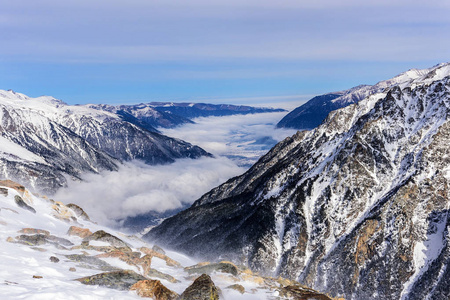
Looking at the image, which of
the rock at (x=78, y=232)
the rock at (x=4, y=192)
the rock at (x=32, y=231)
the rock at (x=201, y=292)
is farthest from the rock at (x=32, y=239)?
the rock at (x=201, y=292)

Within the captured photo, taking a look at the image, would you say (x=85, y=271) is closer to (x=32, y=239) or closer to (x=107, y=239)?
(x=32, y=239)

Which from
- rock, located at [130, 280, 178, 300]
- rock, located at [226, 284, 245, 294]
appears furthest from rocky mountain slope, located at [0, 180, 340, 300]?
rock, located at [226, 284, 245, 294]

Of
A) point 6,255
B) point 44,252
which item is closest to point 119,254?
point 44,252

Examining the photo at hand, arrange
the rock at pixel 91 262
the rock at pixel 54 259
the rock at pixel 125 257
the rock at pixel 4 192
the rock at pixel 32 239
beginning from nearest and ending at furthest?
the rock at pixel 54 259 → the rock at pixel 91 262 → the rock at pixel 32 239 → the rock at pixel 125 257 → the rock at pixel 4 192

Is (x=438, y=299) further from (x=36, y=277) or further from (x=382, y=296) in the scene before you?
(x=36, y=277)

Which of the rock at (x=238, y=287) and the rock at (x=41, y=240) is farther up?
the rock at (x=41, y=240)

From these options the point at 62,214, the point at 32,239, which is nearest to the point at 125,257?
the point at 32,239

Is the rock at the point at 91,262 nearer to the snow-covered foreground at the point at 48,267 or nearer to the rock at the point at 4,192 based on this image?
the snow-covered foreground at the point at 48,267
